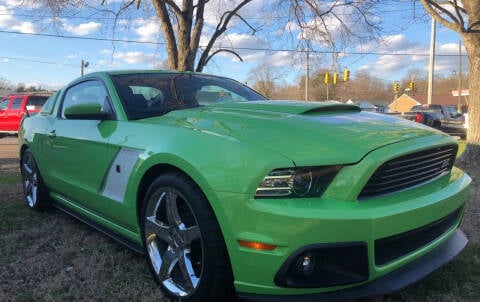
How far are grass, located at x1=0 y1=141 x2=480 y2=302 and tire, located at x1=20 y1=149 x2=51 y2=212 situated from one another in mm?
318

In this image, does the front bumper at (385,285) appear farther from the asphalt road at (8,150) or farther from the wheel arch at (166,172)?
the asphalt road at (8,150)

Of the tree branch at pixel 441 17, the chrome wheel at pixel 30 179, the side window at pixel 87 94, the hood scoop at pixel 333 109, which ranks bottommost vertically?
the chrome wheel at pixel 30 179

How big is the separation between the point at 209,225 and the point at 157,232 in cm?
61

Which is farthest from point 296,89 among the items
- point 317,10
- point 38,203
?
point 38,203

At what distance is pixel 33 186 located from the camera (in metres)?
4.87

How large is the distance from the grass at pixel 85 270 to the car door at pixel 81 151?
0.37m

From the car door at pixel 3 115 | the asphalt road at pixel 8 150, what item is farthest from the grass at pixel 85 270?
the car door at pixel 3 115

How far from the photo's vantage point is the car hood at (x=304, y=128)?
2.17m

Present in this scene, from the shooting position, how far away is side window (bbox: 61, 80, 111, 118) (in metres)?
3.67

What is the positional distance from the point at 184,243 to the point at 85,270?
1037mm

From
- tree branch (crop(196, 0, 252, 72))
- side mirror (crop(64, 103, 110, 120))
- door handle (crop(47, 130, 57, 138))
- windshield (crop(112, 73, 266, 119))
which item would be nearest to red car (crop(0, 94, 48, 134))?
tree branch (crop(196, 0, 252, 72))

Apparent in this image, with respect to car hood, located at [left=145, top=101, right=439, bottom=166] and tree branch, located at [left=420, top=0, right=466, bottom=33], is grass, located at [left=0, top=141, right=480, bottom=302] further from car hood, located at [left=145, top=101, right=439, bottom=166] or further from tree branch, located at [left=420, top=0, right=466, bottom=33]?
tree branch, located at [left=420, top=0, right=466, bottom=33]

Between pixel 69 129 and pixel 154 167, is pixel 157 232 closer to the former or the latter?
pixel 154 167

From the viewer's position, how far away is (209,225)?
2254 mm
